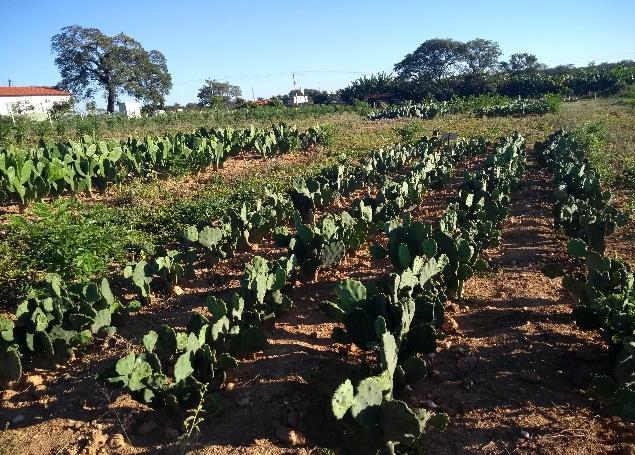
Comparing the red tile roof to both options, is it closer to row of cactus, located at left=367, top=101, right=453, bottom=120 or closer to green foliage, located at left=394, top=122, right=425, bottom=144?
row of cactus, located at left=367, top=101, right=453, bottom=120

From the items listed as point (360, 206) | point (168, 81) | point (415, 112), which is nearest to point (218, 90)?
point (168, 81)

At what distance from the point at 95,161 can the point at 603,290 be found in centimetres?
762

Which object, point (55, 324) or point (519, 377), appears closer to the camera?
point (519, 377)

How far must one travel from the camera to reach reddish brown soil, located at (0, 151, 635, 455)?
2.71 metres

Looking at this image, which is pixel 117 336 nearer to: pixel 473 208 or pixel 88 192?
pixel 473 208

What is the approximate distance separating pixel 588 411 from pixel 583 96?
40955 mm

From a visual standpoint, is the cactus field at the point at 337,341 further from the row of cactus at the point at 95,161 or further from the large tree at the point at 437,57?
the large tree at the point at 437,57

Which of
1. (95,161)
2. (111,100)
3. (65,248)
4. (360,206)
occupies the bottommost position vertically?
(65,248)

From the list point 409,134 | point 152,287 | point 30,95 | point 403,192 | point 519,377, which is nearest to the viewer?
point 519,377

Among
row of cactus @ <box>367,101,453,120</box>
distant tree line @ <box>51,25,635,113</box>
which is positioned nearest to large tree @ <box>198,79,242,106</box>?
distant tree line @ <box>51,25,635,113</box>

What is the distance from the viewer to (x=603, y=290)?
362 cm

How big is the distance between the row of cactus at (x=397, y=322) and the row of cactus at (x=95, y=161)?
5.51 metres

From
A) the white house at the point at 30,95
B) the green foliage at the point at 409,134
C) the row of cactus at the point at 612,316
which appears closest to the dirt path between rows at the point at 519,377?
the row of cactus at the point at 612,316

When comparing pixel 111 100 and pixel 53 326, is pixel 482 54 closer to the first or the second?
pixel 111 100
